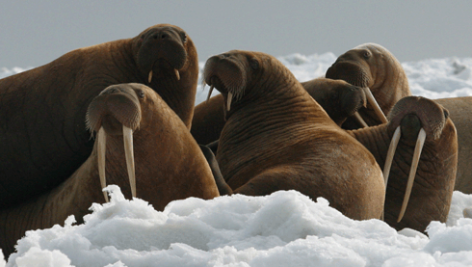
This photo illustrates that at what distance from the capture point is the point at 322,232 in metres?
2.31

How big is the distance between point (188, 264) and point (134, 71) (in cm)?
355

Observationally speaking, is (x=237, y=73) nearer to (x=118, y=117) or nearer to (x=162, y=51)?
(x=162, y=51)

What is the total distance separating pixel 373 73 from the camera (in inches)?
287

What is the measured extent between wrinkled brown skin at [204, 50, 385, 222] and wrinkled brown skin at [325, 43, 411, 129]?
1.38 meters

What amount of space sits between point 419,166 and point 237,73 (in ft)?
5.54

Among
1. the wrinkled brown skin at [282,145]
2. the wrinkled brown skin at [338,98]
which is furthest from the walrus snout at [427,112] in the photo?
the wrinkled brown skin at [338,98]

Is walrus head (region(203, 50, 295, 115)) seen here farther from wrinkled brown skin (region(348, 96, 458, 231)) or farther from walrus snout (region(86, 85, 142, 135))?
walrus snout (region(86, 85, 142, 135))

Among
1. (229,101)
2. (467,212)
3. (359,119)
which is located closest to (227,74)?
(229,101)

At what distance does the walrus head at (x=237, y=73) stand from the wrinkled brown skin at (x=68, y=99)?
0.26 m

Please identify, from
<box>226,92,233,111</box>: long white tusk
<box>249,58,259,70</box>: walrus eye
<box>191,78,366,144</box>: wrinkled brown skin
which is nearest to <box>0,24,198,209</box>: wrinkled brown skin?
<box>226,92,233,111</box>: long white tusk

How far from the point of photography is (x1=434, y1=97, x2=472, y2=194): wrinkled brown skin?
7.61 metres

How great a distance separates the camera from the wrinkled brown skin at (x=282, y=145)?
451cm

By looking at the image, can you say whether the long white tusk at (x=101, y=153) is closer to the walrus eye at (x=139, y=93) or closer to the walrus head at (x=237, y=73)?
the walrus eye at (x=139, y=93)

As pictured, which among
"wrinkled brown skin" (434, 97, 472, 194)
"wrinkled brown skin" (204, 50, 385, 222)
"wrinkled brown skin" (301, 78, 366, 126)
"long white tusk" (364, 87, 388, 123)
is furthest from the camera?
"wrinkled brown skin" (434, 97, 472, 194)
